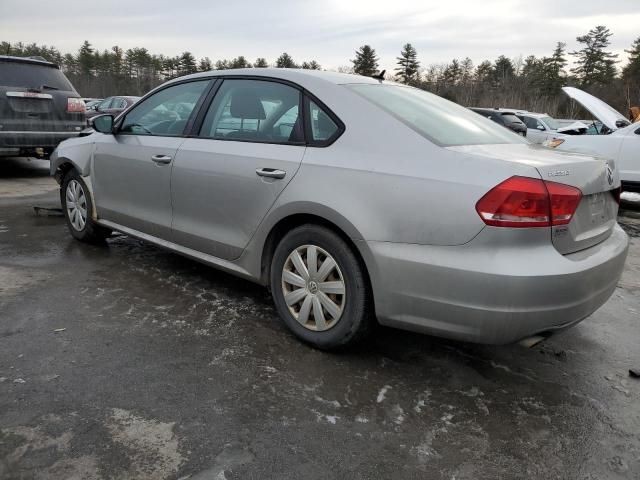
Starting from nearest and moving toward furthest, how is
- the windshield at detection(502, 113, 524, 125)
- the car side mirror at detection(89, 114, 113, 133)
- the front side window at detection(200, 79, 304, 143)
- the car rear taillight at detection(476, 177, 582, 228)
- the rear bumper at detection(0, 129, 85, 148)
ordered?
1. the car rear taillight at detection(476, 177, 582, 228)
2. the front side window at detection(200, 79, 304, 143)
3. the car side mirror at detection(89, 114, 113, 133)
4. the rear bumper at detection(0, 129, 85, 148)
5. the windshield at detection(502, 113, 524, 125)

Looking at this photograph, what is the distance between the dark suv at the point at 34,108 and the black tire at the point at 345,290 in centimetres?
677

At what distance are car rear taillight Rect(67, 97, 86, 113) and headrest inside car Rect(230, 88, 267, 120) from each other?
6.28 metres

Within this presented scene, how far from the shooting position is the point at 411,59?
220ft

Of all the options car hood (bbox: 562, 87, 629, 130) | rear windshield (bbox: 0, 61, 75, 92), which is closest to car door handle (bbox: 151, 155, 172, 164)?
rear windshield (bbox: 0, 61, 75, 92)

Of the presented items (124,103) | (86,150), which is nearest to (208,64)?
(124,103)

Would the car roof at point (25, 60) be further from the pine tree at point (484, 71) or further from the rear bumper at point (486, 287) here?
the pine tree at point (484, 71)

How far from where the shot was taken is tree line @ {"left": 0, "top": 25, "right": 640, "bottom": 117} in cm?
4260

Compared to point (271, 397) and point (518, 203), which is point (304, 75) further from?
point (271, 397)

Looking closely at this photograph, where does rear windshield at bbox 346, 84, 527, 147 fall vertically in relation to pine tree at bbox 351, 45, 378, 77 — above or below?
below

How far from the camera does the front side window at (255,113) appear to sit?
127 inches

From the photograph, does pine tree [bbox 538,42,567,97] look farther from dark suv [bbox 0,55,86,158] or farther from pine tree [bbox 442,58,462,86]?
dark suv [bbox 0,55,86,158]

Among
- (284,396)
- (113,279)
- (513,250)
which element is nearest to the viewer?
(513,250)

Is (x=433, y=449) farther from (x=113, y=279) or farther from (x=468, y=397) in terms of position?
(x=113, y=279)

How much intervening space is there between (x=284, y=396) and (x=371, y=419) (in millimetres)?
437
